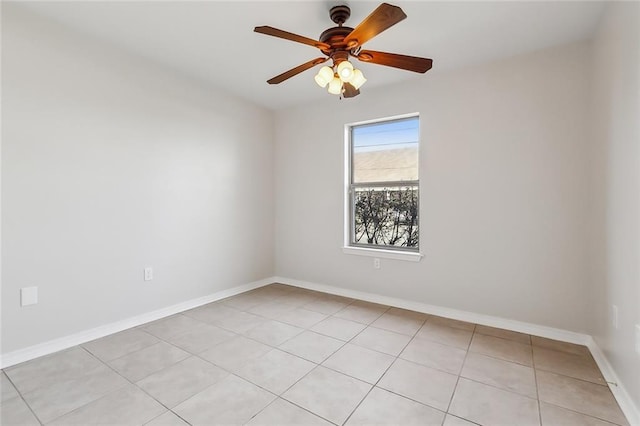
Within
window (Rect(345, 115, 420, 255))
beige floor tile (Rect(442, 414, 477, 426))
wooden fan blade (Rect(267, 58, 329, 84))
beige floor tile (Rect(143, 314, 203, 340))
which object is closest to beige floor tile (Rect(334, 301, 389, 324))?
window (Rect(345, 115, 420, 255))

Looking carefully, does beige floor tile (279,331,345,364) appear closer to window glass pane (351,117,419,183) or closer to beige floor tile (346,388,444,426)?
beige floor tile (346,388,444,426)

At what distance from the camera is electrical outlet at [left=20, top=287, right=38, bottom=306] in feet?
6.87

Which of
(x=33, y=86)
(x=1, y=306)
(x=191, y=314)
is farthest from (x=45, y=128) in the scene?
(x=191, y=314)

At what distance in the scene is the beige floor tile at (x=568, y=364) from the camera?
192cm

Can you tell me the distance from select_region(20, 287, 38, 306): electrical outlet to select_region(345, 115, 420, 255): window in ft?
9.46

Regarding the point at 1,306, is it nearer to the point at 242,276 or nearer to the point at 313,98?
the point at 242,276

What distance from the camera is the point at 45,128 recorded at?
2.19 metres

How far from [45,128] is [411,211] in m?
3.31

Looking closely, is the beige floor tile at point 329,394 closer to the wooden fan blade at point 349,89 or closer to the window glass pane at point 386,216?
the window glass pane at point 386,216

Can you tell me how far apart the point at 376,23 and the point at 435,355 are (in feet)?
7.39

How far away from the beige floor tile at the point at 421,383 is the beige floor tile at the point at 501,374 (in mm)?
175

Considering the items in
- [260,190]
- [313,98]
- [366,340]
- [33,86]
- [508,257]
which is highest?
[313,98]

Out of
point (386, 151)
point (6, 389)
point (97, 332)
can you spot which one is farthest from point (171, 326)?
point (386, 151)

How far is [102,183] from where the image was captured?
8.16 feet
